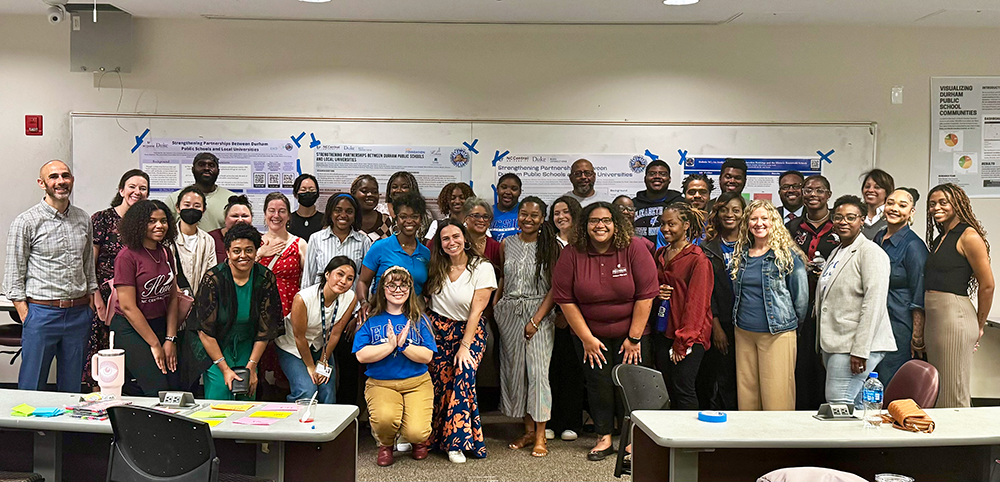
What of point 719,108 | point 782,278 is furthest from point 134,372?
point 719,108

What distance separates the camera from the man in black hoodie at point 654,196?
17.3ft

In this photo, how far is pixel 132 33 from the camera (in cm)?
529

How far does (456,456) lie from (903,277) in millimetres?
2746

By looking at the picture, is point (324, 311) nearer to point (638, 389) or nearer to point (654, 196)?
point (638, 389)

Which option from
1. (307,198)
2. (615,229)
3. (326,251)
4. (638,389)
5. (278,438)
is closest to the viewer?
(278,438)

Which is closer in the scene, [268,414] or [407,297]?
[268,414]

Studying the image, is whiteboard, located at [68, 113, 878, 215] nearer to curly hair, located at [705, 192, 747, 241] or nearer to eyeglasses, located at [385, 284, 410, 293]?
curly hair, located at [705, 192, 747, 241]

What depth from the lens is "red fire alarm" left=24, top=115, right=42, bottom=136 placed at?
527 centimetres

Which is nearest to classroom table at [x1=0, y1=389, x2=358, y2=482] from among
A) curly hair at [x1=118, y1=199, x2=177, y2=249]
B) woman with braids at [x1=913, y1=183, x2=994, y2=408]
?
curly hair at [x1=118, y1=199, x2=177, y2=249]

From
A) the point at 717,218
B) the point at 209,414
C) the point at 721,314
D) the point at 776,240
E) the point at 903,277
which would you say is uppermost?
the point at 717,218

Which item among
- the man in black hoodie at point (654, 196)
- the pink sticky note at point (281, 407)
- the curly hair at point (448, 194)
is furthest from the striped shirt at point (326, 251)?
the man in black hoodie at point (654, 196)

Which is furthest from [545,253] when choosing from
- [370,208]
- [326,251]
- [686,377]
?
[370,208]

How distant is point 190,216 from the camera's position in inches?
181

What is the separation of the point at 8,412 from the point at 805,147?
5.08m
